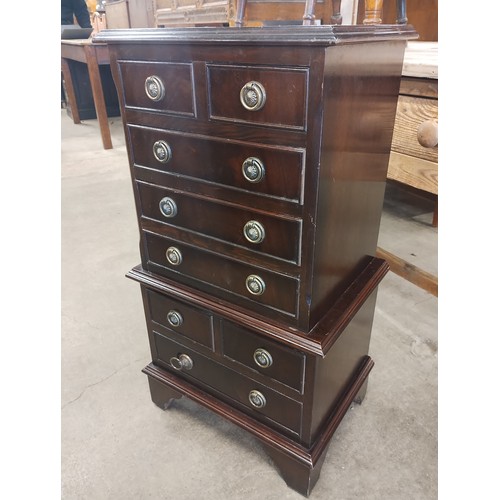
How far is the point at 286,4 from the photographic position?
68.4 inches

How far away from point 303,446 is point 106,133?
389 cm

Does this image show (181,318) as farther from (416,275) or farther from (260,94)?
(416,275)

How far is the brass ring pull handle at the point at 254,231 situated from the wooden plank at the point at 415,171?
0.72 metres

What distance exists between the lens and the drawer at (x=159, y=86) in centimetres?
82

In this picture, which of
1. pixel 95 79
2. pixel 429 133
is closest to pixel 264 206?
pixel 429 133

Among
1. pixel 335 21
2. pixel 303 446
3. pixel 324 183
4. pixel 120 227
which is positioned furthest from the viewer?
pixel 120 227

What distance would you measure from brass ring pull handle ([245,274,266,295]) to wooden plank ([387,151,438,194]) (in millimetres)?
718

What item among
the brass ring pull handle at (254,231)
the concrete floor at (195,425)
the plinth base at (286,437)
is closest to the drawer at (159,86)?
the brass ring pull handle at (254,231)

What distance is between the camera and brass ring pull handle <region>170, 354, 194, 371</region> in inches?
48.1

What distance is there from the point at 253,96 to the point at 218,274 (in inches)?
17.3

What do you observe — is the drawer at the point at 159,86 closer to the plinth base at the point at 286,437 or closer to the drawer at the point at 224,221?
the drawer at the point at 224,221

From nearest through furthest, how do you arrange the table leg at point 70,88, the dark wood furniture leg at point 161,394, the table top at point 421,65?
1. the table top at point 421,65
2. the dark wood furniture leg at point 161,394
3. the table leg at point 70,88

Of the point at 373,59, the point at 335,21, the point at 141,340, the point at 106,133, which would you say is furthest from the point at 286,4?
the point at 106,133

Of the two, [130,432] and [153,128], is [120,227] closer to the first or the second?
[130,432]
